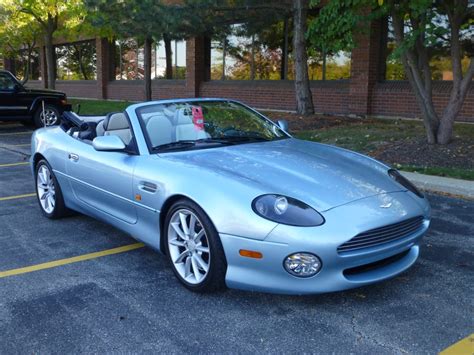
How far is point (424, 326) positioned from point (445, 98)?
35.0ft

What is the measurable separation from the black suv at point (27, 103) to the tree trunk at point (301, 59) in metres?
6.72

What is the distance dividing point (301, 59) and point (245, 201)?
10.2 m

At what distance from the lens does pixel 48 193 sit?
5.76m

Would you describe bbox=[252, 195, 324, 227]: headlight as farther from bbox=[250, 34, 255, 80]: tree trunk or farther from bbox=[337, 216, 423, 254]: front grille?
bbox=[250, 34, 255, 80]: tree trunk

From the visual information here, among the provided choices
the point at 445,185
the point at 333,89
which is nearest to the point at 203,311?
the point at 445,185

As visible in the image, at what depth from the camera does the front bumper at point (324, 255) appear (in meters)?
3.16

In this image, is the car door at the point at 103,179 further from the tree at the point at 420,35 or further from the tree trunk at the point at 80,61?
the tree trunk at the point at 80,61

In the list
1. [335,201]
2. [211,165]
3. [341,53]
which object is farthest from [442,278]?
[341,53]

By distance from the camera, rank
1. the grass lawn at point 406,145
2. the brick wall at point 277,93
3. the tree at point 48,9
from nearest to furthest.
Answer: the grass lawn at point 406,145, the brick wall at point 277,93, the tree at point 48,9

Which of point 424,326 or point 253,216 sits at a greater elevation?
point 253,216

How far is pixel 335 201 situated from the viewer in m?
3.40

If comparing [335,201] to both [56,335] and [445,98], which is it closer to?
[56,335]

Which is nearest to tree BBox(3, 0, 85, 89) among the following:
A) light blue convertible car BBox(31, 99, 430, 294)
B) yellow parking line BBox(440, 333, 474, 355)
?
light blue convertible car BBox(31, 99, 430, 294)

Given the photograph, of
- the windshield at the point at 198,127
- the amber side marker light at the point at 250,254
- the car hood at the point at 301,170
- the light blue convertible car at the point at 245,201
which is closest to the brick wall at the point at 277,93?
the windshield at the point at 198,127
